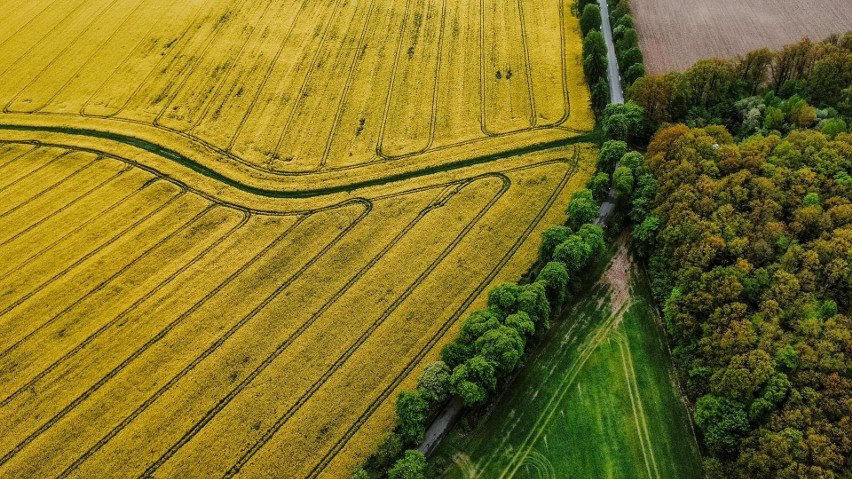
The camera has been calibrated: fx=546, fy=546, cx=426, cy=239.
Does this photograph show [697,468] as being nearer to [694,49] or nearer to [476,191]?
[476,191]

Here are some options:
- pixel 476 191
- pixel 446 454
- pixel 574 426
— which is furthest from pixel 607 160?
pixel 446 454

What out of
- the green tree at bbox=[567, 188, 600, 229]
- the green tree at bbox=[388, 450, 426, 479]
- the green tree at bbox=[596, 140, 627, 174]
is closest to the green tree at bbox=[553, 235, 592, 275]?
the green tree at bbox=[567, 188, 600, 229]

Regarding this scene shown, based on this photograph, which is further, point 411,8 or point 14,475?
point 411,8

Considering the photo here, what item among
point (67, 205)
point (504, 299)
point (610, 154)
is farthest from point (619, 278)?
point (67, 205)

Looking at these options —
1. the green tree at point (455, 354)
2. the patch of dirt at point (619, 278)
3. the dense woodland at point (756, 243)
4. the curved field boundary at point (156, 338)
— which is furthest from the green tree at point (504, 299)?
the curved field boundary at point (156, 338)

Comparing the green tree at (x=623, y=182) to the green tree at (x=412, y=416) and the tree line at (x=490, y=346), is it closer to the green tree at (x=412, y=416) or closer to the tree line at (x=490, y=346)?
the tree line at (x=490, y=346)

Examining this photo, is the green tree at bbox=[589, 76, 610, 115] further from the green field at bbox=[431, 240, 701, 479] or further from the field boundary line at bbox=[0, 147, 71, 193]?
the field boundary line at bbox=[0, 147, 71, 193]
